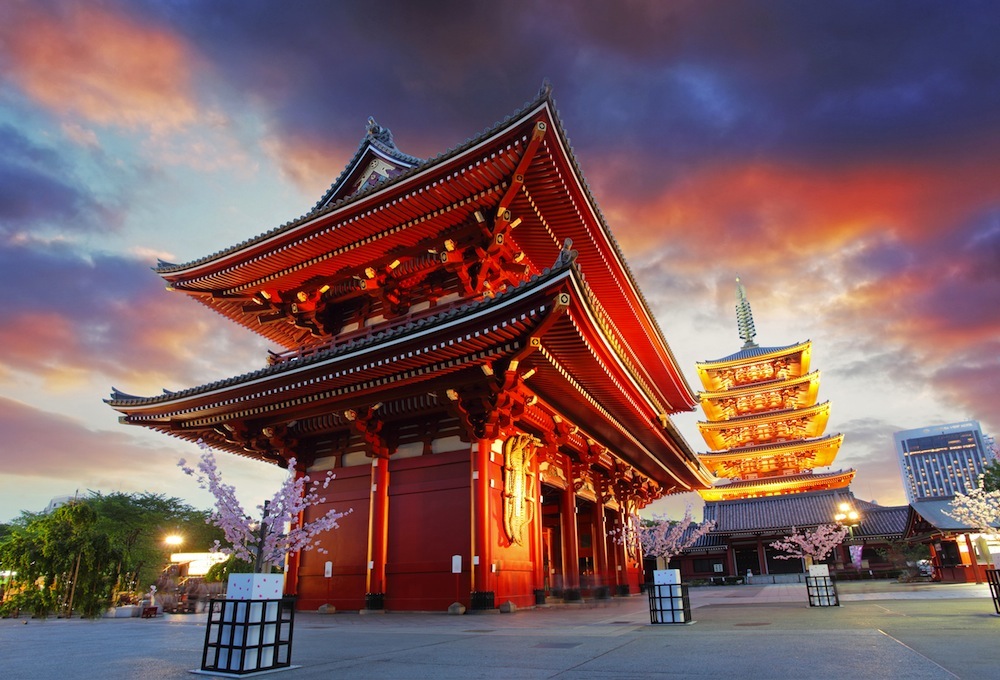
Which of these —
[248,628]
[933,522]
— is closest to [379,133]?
[248,628]

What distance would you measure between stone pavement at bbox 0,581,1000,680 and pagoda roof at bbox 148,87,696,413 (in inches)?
305

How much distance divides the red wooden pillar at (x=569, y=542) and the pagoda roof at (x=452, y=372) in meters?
2.49

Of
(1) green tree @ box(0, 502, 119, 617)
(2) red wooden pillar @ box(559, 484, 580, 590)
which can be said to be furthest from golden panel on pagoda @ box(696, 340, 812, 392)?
(1) green tree @ box(0, 502, 119, 617)

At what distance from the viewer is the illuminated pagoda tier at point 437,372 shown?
49.0 feet

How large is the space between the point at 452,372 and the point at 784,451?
48514mm

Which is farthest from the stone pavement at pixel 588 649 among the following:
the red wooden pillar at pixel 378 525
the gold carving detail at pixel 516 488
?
the gold carving detail at pixel 516 488

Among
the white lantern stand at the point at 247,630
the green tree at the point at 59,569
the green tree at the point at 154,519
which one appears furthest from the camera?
the green tree at the point at 154,519

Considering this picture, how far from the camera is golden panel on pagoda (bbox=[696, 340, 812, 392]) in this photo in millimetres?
54719

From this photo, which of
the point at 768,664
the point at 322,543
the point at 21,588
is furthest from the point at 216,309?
the point at 768,664

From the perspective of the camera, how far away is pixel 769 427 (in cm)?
5575

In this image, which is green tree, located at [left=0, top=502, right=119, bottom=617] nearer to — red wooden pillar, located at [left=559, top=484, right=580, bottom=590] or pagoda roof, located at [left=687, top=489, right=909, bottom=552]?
red wooden pillar, located at [left=559, top=484, right=580, bottom=590]

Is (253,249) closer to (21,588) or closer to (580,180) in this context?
(580,180)

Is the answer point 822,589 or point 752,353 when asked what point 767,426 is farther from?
point 822,589

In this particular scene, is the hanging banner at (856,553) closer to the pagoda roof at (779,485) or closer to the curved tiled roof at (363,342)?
the pagoda roof at (779,485)
